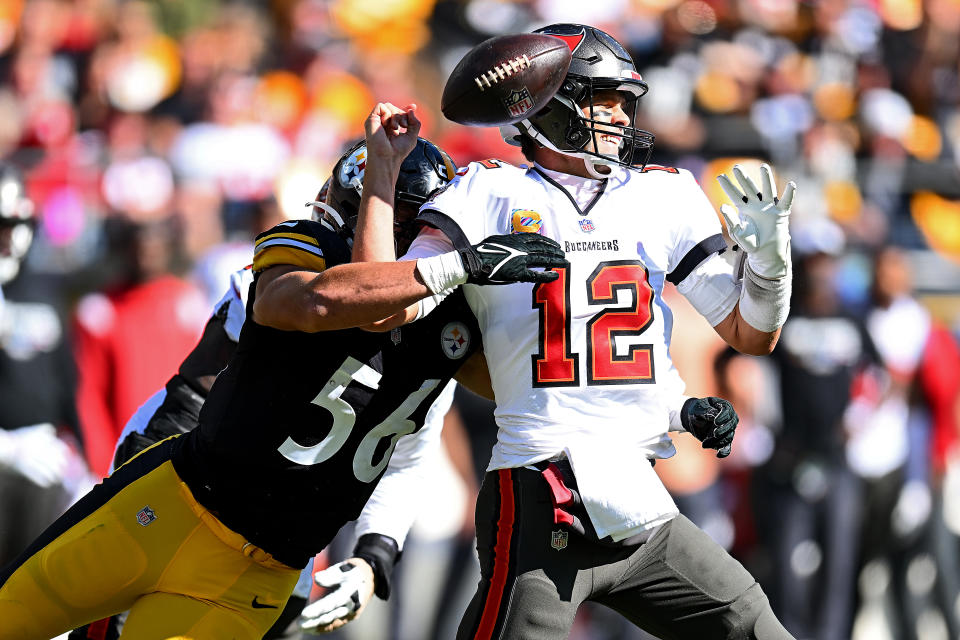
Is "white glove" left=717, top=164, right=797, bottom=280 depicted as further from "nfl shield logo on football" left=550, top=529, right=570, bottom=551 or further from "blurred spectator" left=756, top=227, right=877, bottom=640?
"blurred spectator" left=756, top=227, right=877, bottom=640

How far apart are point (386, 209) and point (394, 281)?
23 cm

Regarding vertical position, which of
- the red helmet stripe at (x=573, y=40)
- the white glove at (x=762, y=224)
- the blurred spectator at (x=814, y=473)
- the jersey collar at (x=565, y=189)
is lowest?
the blurred spectator at (x=814, y=473)

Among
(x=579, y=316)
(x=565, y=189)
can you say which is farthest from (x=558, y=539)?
(x=565, y=189)

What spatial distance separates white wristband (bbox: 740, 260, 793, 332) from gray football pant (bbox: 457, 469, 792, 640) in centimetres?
49

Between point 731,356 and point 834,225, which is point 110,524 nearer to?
point 731,356

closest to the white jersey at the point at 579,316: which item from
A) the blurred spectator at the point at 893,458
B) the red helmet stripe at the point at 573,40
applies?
the red helmet stripe at the point at 573,40

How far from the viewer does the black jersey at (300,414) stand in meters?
3.01

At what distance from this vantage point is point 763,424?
6828 millimetres

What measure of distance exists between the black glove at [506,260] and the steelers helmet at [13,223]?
9.39 feet

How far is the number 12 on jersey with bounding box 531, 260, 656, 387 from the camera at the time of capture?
3.02 meters

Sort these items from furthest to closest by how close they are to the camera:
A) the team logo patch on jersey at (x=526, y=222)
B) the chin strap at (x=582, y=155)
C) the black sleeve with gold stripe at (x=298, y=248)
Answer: the chin strap at (x=582, y=155), the team logo patch on jersey at (x=526, y=222), the black sleeve with gold stripe at (x=298, y=248)

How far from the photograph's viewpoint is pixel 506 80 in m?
3.03

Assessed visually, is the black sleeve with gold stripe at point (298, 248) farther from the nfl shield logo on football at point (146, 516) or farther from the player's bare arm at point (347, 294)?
the nfl shield logo on football at point (146, 516)

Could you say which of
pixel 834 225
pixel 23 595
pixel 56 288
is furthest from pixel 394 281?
pixel 834 225
